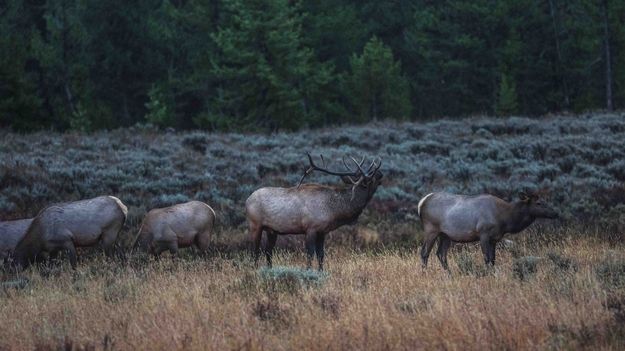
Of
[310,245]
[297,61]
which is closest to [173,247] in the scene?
[310,245]

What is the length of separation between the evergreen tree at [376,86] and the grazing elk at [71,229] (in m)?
27.9

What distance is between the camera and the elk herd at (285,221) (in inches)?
466

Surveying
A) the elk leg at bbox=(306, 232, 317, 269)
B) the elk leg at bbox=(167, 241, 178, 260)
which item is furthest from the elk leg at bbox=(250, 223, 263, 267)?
the elk leg at bbox=(167, 241, 178, 260)

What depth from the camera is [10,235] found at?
13617 mm

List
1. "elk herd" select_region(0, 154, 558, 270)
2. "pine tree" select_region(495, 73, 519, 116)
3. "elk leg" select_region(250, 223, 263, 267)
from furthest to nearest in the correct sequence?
"pine tree" select_region(495, 73, 519, 116)
"elk leg" select_region(250, 223, 263, 267)
"elk herd" select_region(0, 154, 558, 270)

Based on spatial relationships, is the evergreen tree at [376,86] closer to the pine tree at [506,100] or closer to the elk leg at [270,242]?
the pine tree at [506,100]

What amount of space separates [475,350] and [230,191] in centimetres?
1419

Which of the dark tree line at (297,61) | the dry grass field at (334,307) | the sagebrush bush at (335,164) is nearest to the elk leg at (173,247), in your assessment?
the dry grass field at (334,307)

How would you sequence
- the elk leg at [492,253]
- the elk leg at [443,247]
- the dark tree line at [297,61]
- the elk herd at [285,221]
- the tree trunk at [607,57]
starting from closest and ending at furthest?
1. the elk leg at [492,253]
2. the elk herd at [285,221]
3. the elk leg at [443,247]
4. the dark tree line at [297,61]
5. the tree trunk at [607,57]

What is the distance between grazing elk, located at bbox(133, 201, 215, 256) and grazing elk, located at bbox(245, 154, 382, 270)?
1608mm

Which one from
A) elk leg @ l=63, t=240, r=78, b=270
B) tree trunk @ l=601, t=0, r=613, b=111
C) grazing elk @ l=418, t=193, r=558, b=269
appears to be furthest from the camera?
tree trunk @ l=601, t=0, r=613, b=111

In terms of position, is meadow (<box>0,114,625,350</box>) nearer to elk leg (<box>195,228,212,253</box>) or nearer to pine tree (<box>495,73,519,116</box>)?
elk leg (<box>195,228,212,253</box>)

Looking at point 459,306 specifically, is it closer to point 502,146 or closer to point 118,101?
point 502,146

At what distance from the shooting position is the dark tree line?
4181 cm
